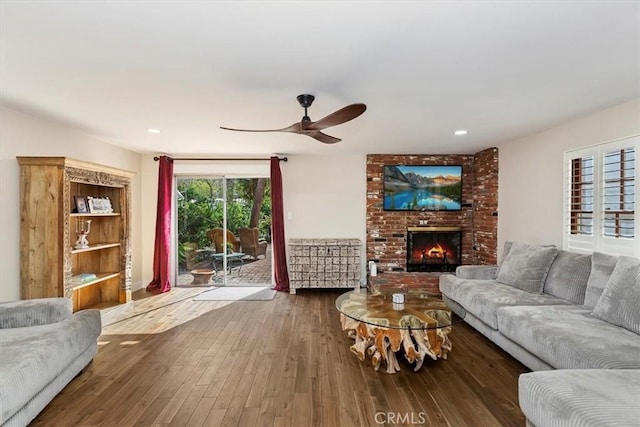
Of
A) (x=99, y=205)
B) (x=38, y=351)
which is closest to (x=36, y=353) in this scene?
(x=38, y=351)

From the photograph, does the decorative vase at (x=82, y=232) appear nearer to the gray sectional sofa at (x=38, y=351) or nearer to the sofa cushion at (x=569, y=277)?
the gray sectional sofa at (x=38, y=351)

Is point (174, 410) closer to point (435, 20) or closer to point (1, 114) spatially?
point (435, 20)

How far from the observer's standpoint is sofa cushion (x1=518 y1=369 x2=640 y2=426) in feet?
4.86

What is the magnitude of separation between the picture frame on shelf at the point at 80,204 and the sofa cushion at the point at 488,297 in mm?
4559

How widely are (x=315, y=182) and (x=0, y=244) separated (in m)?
4.08

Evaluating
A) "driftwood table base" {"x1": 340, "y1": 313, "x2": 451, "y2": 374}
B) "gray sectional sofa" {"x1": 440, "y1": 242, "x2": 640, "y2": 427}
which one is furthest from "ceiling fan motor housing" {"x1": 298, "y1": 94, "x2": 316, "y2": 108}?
Result: "gray sectional sofa" {"x1": 440, "y1": 242, "x2": 640, "y2": 427}

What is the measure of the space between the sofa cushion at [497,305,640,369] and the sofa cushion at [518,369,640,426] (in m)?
0.19

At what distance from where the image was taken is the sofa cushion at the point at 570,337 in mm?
2047

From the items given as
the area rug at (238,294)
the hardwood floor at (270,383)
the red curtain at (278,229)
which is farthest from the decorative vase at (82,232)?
the red curtain at (278,229)

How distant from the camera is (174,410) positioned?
2240 mm

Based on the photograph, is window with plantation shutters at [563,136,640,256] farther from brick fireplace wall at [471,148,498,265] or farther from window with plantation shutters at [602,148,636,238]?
brick fireplace wall at [471,148,498,265]

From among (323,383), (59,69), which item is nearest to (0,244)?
(59,69)

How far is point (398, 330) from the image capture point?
2.74 metres

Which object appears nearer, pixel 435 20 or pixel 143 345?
pixel 435 20
